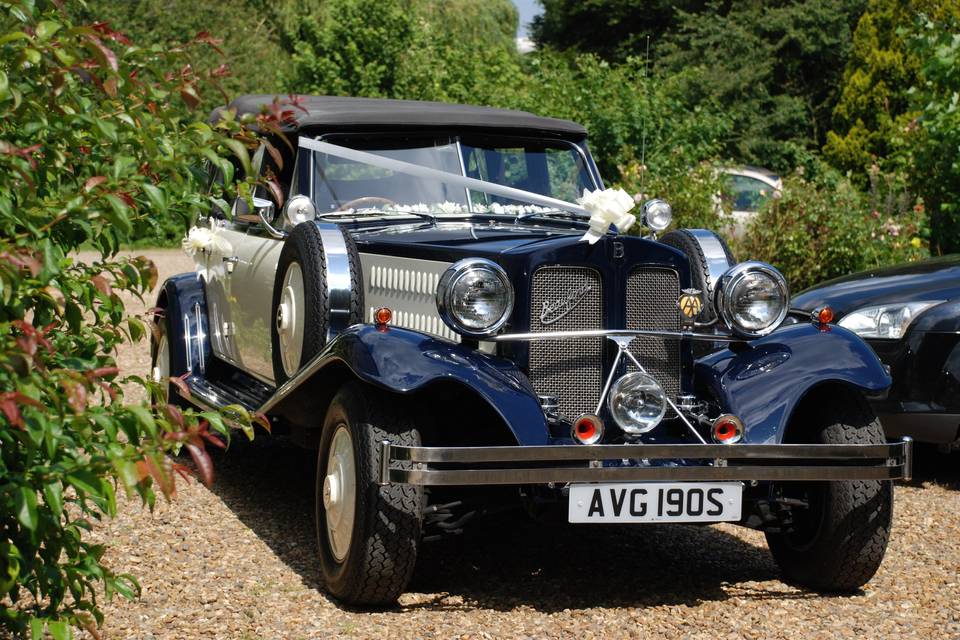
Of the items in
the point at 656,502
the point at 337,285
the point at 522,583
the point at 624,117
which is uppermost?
the point at 624,117

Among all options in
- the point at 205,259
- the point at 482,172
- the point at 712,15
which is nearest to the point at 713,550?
the point at 482,172

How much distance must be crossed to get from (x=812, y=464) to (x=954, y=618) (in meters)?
0.80

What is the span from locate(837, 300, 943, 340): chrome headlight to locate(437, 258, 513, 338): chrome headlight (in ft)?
9.70

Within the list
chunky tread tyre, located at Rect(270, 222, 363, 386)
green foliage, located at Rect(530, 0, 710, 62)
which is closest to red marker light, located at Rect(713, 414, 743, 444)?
chunky tread tyre, located at Rect(270, 222, 363, 386)

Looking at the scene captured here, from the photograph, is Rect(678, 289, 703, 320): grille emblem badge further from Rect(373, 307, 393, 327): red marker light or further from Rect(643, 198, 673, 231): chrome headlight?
Rect(373, 307, 393, 327): red marker light

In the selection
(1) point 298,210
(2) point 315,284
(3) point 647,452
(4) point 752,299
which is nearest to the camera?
(3) point 647,452

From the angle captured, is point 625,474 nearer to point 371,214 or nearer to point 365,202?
point 371,214

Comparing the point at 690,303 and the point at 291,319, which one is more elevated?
the point at 690,303

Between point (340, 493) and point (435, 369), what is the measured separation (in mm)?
659

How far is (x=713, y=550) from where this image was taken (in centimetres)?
540

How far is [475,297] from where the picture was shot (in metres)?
4.39

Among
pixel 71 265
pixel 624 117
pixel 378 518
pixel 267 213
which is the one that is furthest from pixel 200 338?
pixel 624 117

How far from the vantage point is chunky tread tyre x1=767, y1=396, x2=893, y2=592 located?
4605 mm

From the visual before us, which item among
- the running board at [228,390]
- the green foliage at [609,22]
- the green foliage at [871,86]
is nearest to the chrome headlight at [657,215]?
the running board at [228,390]
